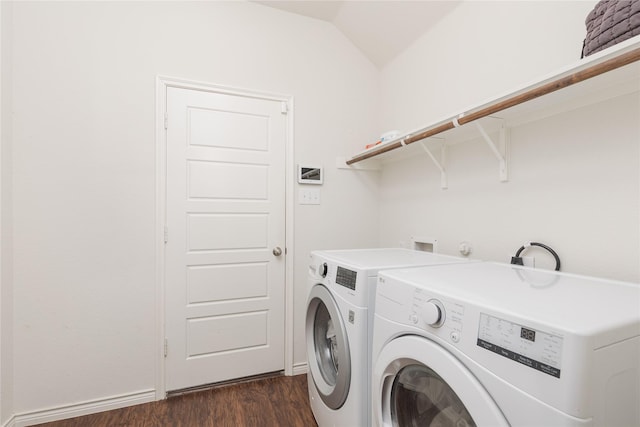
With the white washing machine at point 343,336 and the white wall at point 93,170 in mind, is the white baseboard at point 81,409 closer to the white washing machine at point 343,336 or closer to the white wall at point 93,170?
the white wall at point 93,170

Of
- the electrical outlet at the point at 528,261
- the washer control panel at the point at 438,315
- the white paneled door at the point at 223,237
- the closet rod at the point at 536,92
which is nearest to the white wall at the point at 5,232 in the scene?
the white paneled door at the point at 223,237

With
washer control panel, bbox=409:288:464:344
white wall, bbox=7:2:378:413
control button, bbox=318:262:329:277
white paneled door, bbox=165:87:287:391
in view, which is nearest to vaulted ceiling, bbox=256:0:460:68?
white wall, bbox=7:2:378:413

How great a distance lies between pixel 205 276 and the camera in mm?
1980

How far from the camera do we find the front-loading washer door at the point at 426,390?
636 mm

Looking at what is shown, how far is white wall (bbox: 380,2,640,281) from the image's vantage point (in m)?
1.06

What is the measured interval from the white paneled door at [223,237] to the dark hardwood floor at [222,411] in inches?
4.2

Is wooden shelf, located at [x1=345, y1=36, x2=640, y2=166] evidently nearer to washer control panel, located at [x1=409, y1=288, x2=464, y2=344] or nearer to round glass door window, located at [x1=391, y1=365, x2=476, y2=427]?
washer control panel, located at [x1=409, y1=288, x2=464, y2=344]

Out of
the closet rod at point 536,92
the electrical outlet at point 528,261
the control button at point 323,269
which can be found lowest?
the control button at point 323,269

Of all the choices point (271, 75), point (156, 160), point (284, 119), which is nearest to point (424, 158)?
point (284, 119)

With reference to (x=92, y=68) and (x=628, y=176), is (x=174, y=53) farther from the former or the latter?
(x=628, y=176)

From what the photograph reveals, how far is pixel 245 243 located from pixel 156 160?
2.52ft

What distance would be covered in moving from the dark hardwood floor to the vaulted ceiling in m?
2.47

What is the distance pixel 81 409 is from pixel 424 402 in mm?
1955

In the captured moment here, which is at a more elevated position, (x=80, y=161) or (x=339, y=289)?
(x=80, y=161)
